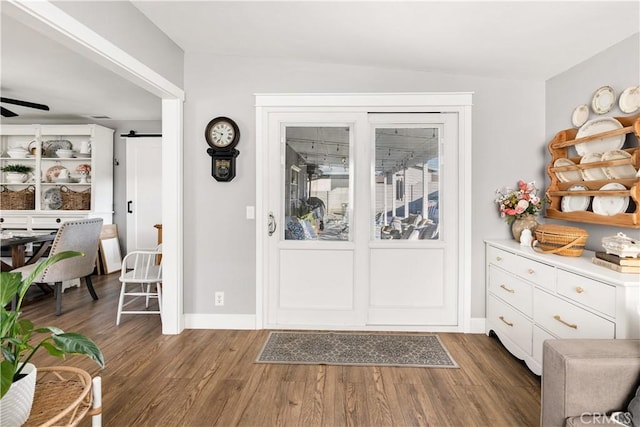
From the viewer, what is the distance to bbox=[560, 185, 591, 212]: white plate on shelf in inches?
Answer: 99.5

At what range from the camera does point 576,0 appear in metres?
1.89

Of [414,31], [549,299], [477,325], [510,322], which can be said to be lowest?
[477,325]

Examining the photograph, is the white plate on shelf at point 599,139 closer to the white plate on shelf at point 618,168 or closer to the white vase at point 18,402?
the white plate on shelf at point 618,168

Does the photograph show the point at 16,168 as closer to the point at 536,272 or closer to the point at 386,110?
the point at 386,110

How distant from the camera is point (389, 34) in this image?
8.25 feet

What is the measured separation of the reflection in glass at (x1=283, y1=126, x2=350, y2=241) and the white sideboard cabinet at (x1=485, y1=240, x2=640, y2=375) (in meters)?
1.40

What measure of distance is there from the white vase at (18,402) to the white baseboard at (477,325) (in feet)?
10.3

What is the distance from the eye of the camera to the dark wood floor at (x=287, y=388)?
1932 millimetres

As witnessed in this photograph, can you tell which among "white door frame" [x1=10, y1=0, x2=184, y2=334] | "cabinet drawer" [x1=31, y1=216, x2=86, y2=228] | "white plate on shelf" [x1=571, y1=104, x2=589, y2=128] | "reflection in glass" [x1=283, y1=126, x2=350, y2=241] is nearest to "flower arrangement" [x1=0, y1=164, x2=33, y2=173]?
"cabinet drawer" [x1=31, y1=216, x2=86, y2=228]

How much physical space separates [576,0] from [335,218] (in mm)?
2249

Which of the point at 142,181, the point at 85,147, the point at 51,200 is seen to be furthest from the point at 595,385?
the point at 51,200

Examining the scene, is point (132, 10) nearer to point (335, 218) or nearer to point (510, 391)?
point (335, 218)

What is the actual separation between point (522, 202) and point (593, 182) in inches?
20.3

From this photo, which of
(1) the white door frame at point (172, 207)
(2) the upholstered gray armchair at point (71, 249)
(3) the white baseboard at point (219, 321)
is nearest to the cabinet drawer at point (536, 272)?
(3) the white baseboard at point (219, 321)
